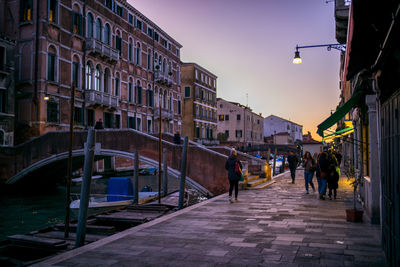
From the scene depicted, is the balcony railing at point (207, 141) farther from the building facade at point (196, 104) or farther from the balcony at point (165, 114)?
the balcony at point (165, 114)

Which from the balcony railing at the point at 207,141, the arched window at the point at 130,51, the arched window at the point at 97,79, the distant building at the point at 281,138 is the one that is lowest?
the balcony railing at the point at 207,141

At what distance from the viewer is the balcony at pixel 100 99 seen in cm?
2370

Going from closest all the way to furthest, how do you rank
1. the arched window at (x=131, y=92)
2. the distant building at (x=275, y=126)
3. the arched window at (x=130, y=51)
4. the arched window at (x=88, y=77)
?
the arched window at (x=88, y=77), the arched window at (x=131, y=92), the arched window at (x=130, y=51), the distant building at (x=275, y=126)

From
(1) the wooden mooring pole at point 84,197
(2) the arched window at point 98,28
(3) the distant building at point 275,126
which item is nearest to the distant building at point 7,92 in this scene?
(2) the arched window at point 98,28

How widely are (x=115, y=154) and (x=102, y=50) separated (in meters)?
9.11

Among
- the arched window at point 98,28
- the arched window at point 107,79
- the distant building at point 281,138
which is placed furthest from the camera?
the distant building at point 281,138

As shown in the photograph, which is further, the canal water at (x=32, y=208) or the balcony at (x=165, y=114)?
the balcony at (x=165, y=114)

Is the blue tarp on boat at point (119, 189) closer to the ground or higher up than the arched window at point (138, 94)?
closer to the ground

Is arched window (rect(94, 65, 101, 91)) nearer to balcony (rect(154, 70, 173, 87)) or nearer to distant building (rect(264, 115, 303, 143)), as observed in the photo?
balcony (rect(154, 70, 173, 87))

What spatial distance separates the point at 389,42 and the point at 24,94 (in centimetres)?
2137

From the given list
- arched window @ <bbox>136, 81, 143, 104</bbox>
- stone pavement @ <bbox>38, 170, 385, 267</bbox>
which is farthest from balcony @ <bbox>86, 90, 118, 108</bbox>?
stone pavement @ <bbox>38, 170, 385, 267</bbox>

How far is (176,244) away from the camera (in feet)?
18.4

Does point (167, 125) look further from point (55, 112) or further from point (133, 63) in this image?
point (55, 112)

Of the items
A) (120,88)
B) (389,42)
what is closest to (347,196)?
(389,42)
